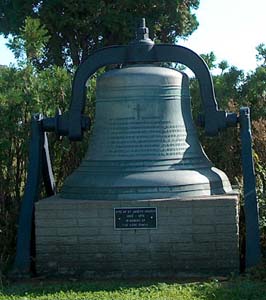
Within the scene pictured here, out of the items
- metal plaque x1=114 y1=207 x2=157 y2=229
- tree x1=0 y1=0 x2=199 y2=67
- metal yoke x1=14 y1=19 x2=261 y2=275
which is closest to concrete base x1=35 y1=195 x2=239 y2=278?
metal plaque x1=114 y1=207 x2=157 y2=229

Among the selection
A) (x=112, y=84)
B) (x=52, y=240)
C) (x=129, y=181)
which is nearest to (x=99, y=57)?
(x=112, y=84)

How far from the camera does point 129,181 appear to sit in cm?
613

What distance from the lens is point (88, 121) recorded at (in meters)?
6.57

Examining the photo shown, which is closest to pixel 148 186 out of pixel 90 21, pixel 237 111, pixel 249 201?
pixel 249 201

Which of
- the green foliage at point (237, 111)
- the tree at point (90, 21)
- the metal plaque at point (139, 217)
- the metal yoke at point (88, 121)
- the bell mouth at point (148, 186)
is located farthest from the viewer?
the tree at point (90, 21)

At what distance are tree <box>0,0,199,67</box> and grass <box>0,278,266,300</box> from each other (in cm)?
1081

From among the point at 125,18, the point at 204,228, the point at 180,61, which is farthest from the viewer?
the point at 125,18

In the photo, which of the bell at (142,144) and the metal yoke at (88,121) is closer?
the bell at (142,144)

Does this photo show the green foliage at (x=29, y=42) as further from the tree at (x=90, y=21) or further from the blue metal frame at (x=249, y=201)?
the tree at (x=90, y=21)

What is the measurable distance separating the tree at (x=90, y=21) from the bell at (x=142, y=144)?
9833mm

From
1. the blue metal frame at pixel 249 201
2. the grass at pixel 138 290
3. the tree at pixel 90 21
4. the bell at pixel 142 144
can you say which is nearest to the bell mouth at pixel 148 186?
the bell at pixel 142 144

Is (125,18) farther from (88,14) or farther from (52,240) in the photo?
(52,240)

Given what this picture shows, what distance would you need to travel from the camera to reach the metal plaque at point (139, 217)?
5.97 metres

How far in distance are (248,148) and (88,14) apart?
36.0 ft
